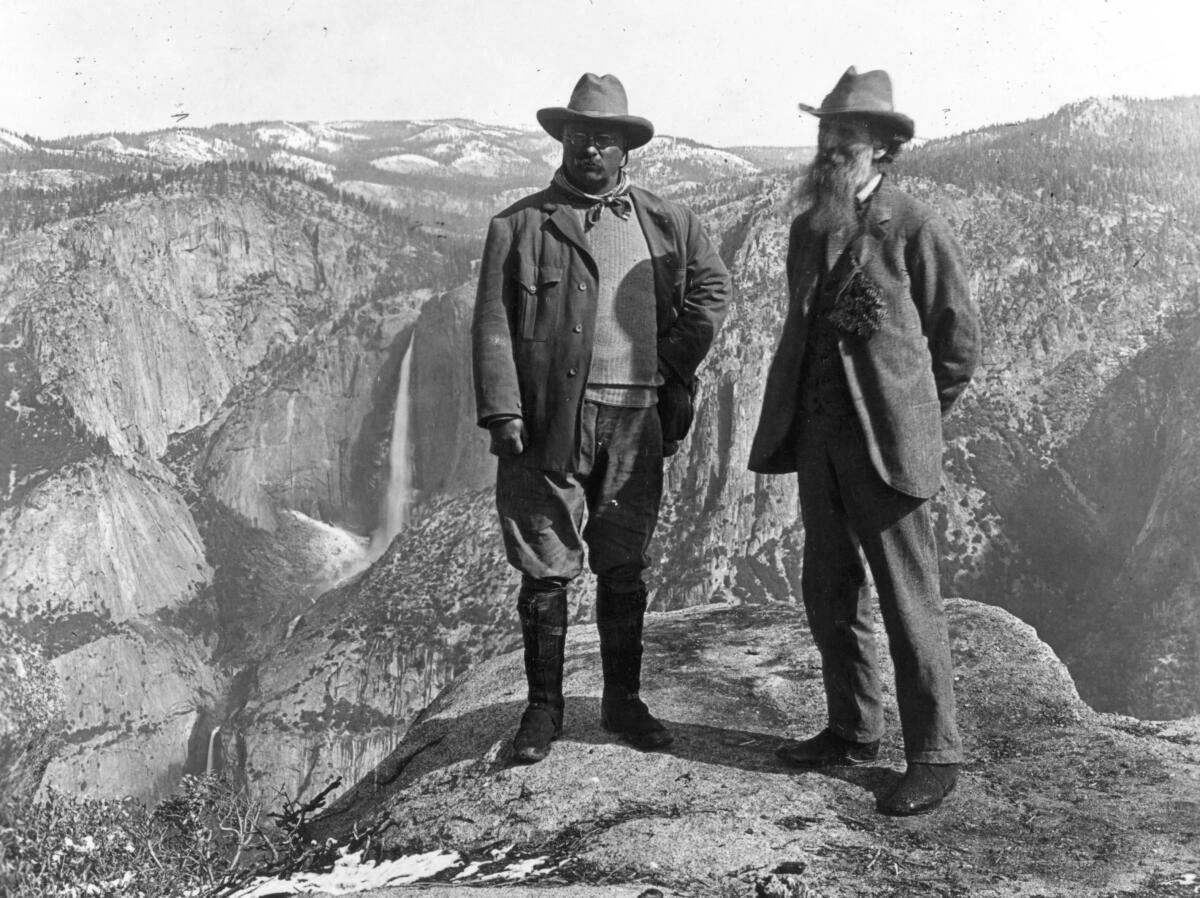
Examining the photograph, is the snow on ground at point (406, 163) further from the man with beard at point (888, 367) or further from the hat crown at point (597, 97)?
the man with beard at point (888, 367)

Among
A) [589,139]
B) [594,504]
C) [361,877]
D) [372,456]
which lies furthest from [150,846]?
[372,456]

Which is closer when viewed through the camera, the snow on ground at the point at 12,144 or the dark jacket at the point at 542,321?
the dark jacket at the point at 542,321

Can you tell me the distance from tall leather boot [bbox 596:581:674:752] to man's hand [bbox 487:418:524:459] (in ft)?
2.44

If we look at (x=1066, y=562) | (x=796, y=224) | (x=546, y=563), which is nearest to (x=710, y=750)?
(x=546, y=563)

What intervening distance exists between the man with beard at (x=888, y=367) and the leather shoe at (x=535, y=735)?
140 cm

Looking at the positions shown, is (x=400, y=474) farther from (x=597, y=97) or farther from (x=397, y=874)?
(x=397, y=874)

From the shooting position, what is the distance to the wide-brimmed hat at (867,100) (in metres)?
3.84

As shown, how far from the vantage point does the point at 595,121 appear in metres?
4.25

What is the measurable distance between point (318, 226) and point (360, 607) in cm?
3406

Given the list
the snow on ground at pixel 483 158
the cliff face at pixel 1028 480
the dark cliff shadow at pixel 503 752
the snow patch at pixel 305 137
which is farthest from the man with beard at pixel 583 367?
the snow patch at pixel 305 137

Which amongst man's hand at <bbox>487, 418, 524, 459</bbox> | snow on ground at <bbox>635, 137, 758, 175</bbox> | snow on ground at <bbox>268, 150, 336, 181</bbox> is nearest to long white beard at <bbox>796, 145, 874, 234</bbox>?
man's hand at <bbox>487, 418, 524, 459</bbox>

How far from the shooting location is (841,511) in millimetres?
4125

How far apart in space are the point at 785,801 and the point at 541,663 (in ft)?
3.73

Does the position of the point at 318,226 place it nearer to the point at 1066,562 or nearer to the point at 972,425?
the point at 972,425
